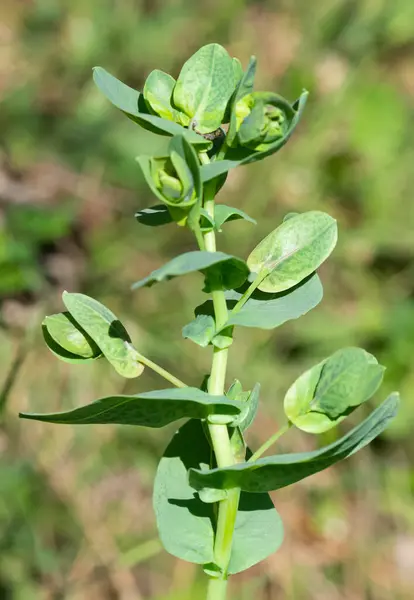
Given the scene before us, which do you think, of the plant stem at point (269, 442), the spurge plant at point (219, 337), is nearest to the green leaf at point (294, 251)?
the spurge plant at point (219, 337)

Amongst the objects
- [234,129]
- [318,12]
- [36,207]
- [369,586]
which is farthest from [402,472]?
[318,12]

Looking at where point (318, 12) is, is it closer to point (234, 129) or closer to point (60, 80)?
point (60, 80)

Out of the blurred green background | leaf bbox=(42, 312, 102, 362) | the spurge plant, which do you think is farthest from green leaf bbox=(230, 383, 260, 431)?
the blurred green background

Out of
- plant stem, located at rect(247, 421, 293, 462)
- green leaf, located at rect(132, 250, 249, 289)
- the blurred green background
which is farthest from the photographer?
the blurred green background

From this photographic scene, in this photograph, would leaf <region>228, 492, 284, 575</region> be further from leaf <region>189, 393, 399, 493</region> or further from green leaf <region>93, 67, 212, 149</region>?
green leaf <region>93, 67, 212, 149</region>

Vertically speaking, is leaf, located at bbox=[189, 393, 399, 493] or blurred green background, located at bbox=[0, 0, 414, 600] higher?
leaf, located at bbox=[189, 393, 399, 493]

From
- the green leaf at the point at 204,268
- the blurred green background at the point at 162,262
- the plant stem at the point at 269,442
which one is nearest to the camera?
the green leaf at the point at 204,268

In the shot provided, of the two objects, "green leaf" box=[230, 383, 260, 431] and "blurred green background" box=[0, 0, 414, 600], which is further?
"blurred green background" box=[0, 0, 414, 600]

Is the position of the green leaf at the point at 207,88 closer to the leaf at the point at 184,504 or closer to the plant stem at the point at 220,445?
the plant stem at the point at 220,445
